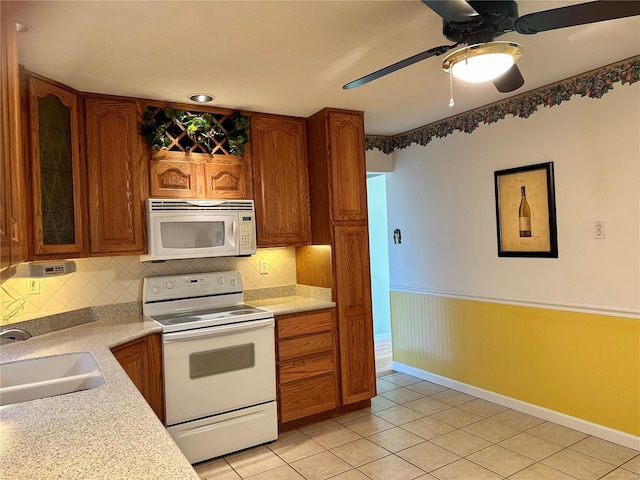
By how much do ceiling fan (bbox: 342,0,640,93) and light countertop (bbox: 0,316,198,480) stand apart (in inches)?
58.3

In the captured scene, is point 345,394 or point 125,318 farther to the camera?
point 345,394

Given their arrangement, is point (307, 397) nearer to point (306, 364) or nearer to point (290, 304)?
point (306, 364)

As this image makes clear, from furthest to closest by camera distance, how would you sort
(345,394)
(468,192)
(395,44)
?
(468,192), (345,394), (395,44)

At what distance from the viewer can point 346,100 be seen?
3215mm

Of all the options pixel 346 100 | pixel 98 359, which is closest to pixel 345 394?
pixel 98 359

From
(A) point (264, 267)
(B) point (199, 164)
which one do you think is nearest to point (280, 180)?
(B) point (199, 164)

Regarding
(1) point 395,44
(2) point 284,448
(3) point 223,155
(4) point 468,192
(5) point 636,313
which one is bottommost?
(2) point 284,448

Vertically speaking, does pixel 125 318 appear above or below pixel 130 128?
below

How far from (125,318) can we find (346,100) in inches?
85.8

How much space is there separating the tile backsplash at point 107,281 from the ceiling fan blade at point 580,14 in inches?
103

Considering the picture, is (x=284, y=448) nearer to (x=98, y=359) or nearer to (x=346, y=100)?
(x=98, y=359)

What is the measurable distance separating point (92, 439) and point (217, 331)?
1695 mm

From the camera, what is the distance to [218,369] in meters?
2.89

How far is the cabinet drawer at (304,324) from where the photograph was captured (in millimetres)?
3186
